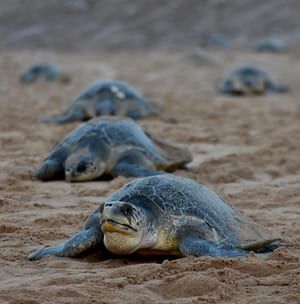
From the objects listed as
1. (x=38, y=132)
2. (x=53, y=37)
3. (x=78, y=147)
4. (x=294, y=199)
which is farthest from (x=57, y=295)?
(x=53, y=37)

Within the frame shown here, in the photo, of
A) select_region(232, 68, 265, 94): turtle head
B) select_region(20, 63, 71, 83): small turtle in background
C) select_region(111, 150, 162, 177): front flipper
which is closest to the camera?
select_region(111, 150, 162, 177): front flipper

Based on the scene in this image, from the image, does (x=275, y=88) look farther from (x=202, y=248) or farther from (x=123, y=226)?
A: (x=123, y=226)

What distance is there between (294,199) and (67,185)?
4.82 ft

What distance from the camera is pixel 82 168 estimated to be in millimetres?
5410

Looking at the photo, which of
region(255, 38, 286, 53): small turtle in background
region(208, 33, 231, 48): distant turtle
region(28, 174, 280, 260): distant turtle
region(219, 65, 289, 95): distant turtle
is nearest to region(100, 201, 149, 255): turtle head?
region(28, 174, 280, 260): distant turtle

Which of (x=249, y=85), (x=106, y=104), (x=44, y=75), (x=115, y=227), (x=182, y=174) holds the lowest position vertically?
(x=249, y=85)

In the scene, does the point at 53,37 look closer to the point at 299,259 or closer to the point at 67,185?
the point at 67,185

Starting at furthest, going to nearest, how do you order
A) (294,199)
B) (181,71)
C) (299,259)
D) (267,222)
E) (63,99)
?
(181,71) < (63,99) < (294,199) < (267,222) < (299,259)

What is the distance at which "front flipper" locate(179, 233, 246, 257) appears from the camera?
127 inches

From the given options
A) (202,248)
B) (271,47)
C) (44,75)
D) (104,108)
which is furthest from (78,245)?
(271,47)

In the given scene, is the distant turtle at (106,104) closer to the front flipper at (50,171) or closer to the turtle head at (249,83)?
the front flipper at (50,171)

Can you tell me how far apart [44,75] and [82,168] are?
32.7ft

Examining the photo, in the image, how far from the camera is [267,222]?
4145mm

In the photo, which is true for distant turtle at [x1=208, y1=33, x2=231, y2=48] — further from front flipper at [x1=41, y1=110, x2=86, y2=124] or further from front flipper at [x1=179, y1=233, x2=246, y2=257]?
front flipper at [x1=179, y1=233, x2=246, y2=257]
